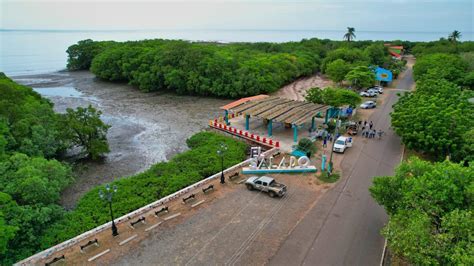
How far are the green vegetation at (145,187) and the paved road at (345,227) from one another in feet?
29.4

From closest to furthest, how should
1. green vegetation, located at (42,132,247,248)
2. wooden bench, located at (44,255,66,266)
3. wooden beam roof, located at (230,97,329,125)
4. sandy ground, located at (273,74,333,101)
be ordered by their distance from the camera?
wooden bench, located at (44,255,66,266) → green vegetation, located at (42,132,247,248) → wooden beam roof, located at (230,97,329,125) → sandy ground, located at (273,74,333,101)

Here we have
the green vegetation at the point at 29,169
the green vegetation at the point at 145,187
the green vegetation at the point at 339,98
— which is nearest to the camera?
the green vegetation at the point at 29,169

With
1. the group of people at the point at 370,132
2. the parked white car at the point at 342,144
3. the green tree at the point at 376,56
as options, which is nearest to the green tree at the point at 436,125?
the group of people at the point at 370,132

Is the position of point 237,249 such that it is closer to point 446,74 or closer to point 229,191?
point 229,191

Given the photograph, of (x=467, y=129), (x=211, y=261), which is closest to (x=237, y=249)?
(x=211, y=261)

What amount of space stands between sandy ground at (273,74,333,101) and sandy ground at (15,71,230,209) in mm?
11787

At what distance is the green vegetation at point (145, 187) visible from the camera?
17.3 metres

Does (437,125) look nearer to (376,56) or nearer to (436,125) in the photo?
(436,125)

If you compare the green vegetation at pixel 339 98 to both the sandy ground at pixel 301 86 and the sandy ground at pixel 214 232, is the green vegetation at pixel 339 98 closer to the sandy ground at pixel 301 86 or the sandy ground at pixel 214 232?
the sandy ground at pixel 301 86

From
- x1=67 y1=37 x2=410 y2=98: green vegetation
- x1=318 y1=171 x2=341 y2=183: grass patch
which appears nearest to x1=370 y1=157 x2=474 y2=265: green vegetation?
x1=318 y1=171 x2=341 y2=183: grass patch

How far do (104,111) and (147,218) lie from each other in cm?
3299

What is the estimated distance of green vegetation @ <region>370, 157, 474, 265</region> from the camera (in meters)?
11.2

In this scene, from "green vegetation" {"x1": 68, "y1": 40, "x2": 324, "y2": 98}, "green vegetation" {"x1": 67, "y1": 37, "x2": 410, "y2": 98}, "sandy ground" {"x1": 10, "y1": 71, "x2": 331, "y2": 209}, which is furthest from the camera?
"green vegetation" {"x1": 67, "y1": 37, "x2": 410, "y2": 98}

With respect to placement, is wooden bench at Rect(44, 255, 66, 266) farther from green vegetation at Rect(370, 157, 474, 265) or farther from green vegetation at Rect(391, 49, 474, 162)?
green vegetation at Rect(391, 49, 474, 162)
